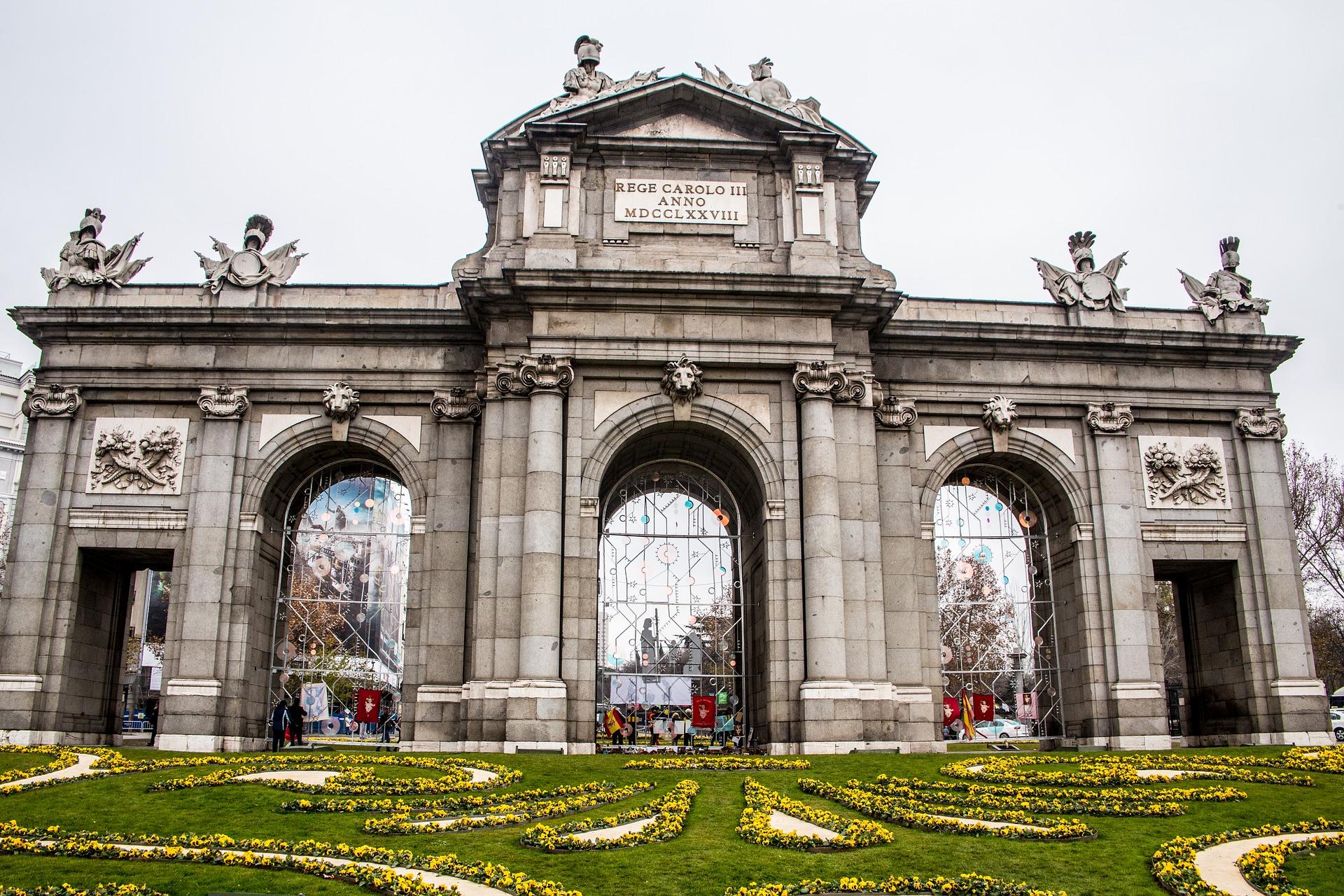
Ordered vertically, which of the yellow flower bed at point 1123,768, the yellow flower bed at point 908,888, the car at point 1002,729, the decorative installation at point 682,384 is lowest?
the yellow flower bed at point 908,888

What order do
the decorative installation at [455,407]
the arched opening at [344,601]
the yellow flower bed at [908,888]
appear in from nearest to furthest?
the yellow flower bed at [908,888]
the decorative installation at [455,407]
the arched opening at [344,601]

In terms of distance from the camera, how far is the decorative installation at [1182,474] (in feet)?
91.5

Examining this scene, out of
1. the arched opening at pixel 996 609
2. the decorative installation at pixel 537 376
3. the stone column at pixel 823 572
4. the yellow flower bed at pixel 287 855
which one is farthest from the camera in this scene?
the arched opening at pixel 996 609

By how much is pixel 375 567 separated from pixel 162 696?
550 cm

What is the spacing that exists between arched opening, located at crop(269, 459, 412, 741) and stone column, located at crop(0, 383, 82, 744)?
4876 mm

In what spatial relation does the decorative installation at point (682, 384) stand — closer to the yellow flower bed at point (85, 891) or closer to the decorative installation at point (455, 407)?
the decorative installation at point (455, 407)

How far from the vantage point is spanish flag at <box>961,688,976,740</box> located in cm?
2800

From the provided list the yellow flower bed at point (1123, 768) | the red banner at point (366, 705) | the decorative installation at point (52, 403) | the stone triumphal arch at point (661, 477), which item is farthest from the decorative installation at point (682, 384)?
the decorative installation at point (52, 403)

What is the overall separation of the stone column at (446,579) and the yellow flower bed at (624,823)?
30.8 feet

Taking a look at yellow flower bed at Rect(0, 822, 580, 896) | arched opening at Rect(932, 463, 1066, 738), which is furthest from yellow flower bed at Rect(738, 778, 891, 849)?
arched opening at Rect(932, 463, 1066, 738)

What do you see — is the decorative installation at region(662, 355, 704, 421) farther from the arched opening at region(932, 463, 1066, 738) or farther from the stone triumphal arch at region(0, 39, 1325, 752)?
the arched opening at region(932, 463, 1066, 738)

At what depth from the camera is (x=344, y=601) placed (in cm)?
2792

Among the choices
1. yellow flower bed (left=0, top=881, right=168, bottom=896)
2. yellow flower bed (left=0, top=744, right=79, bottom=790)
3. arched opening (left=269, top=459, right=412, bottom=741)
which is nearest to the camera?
Answer: yellow flower bed (left=0, top=881, right=168, bottom=896)

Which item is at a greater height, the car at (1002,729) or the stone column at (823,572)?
the stone column at (823,572)
